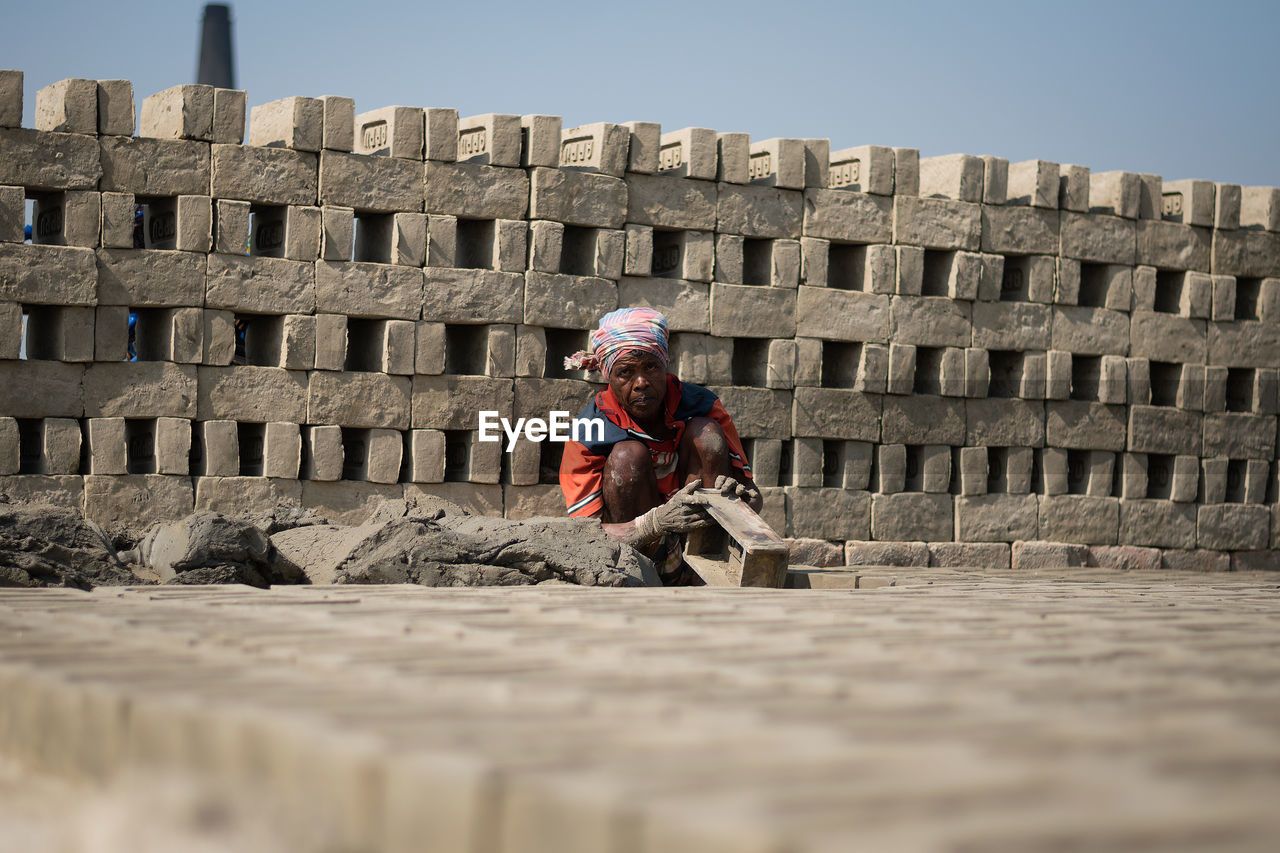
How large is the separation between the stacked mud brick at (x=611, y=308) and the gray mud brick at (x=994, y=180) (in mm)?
15

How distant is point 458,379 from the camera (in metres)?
7.63

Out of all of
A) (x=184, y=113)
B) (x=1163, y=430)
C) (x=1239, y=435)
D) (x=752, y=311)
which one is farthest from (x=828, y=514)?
(x=184, y=113)

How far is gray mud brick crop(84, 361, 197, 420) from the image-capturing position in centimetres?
696

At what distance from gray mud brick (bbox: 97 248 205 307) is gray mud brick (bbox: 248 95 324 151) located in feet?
2.71

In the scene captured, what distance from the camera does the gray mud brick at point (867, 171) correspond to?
8.48 m

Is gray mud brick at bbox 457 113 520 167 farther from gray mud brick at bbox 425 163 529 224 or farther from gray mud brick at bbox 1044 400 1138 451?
gray mud brick at bbox 1044 400 1138 451

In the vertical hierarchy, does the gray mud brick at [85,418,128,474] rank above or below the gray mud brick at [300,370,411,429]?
below

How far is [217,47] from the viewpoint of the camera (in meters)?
29.9

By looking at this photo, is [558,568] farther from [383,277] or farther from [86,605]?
[383,277]

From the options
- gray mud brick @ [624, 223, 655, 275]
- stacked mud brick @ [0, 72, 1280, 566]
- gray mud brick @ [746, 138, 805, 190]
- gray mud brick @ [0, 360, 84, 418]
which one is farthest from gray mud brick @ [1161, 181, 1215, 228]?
gray mud brick @ [0, 360, 84, 418]

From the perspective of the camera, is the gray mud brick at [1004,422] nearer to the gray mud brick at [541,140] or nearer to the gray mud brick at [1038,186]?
the gray mud brick at [1038,186]

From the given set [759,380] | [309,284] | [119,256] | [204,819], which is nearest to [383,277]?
[309,284]

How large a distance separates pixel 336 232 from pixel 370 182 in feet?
1.17

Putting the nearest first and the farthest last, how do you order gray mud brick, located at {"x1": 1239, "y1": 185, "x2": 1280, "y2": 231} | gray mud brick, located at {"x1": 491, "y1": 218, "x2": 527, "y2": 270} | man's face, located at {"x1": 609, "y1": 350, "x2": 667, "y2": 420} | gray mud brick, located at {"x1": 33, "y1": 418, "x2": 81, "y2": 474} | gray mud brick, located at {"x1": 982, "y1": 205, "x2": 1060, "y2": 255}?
man's face, located at {"x1": 609, "y1": 350, "x2": 667, "y2": 420}, gray mud brick, located at {"x1": 33, "y1": 418, "x2": 81, "y2": 474}, gray mud brick, located at {"x1": 491, "y1": 218, "x2": 527, "y2": 270}, gray mud brick, located at {"x1": 982, "y1": 205, "x2": 1060, "y2": 255}, gray mud brick, located at {"x1": 1239, "y1": 185, "x2": 1280, "y2": 231}
